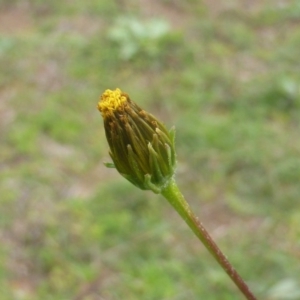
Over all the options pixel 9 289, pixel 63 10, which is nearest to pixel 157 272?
pixel 9 289

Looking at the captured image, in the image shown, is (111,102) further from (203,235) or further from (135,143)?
(203,235)

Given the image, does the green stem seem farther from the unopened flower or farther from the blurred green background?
the blurred green background

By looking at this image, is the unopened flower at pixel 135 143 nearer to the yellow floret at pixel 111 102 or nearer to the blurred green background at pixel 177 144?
the yellow floret at pixel 111 102

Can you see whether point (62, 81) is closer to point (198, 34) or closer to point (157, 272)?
point (198, 34)

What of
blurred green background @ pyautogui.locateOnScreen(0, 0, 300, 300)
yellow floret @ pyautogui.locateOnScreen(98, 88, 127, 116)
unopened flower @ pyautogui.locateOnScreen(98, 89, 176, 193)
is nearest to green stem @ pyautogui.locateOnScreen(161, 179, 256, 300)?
unopened flower @ pyautogui.locateOnScreen(98, 89, 176, 193)

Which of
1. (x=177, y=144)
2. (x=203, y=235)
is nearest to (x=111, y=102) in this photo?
(x=203, y=235)

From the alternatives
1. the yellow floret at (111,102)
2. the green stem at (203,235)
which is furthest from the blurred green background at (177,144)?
the yellow floret at (111,102)
